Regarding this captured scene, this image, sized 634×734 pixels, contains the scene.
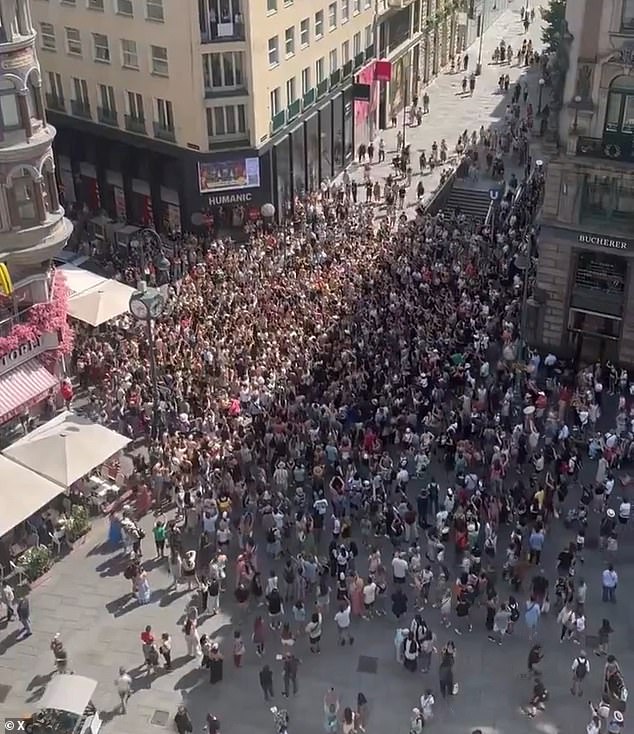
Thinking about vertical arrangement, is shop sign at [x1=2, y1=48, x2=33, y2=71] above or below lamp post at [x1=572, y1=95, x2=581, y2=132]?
above

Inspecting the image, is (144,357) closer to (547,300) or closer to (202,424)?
(202,424)

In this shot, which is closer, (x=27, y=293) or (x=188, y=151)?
(x=27, y=293)

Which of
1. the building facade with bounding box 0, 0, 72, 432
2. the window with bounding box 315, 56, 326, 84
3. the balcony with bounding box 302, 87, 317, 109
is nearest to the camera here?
the building facade with bounding box 0, 0, 72, 432

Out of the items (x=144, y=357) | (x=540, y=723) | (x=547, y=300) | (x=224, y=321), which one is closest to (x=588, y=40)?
(x=547, y=300)

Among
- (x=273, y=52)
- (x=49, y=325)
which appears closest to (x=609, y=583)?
(x=49, y=325)

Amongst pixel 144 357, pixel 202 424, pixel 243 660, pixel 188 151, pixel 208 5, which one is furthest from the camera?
pixel 188 151

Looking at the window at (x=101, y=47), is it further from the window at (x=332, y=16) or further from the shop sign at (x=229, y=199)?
the window at (x=332, y=16)

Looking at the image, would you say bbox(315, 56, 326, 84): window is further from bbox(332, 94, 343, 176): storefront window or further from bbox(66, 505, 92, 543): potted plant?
bbox(66, 505, 92, 543): potted plant

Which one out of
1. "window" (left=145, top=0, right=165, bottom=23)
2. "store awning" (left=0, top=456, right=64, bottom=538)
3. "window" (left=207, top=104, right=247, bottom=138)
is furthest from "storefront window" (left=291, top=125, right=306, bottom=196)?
"store awning" (left=0, top=456, right=64, bottom=538)
